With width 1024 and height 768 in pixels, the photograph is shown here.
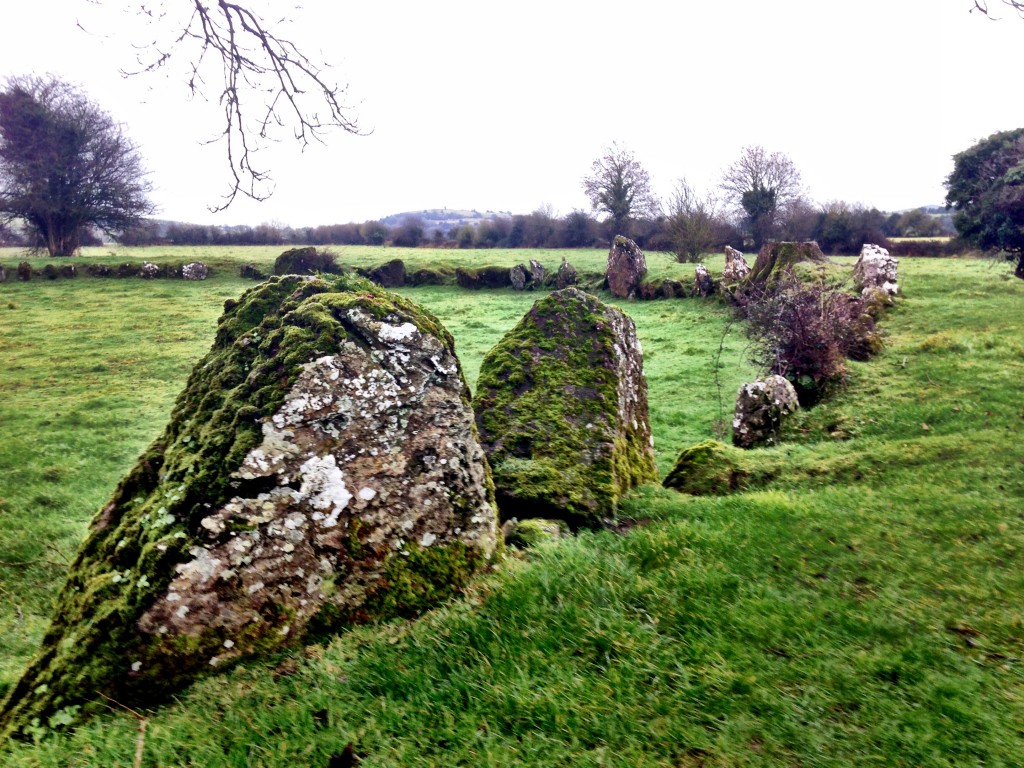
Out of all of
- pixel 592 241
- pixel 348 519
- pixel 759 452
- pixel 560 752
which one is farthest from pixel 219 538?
pixel 592 241

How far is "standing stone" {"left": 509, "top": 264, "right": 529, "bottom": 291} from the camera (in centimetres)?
3359

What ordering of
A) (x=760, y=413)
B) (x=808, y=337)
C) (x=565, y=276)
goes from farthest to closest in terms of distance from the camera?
(x=565, y=276) < (x=808, y=337) < (x=760, y=413)

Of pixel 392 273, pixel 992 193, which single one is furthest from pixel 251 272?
pixel 992 193

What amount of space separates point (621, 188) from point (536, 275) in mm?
22278

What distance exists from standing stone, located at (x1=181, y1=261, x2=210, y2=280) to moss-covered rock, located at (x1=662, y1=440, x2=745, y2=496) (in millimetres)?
36728

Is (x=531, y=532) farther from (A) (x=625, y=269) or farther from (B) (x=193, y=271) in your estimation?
(B) (x=193, y=271)

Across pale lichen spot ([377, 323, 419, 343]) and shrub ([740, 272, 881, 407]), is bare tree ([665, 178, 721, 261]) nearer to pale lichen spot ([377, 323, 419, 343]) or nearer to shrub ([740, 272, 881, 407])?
shrub ([740, 272, 881, 407])

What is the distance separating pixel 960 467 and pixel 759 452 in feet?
7.70

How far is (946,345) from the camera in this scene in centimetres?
1346

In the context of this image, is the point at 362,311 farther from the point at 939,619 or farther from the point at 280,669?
the point at 939,619

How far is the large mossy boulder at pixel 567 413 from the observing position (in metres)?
5.89

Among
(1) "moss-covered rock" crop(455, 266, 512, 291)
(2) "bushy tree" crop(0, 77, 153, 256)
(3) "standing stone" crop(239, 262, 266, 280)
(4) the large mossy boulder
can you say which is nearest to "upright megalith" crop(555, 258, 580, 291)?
(1) "moss-covered rock" crop(455, 266, 512, 291)

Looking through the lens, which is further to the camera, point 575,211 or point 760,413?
point 575,211

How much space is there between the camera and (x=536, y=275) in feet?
111
